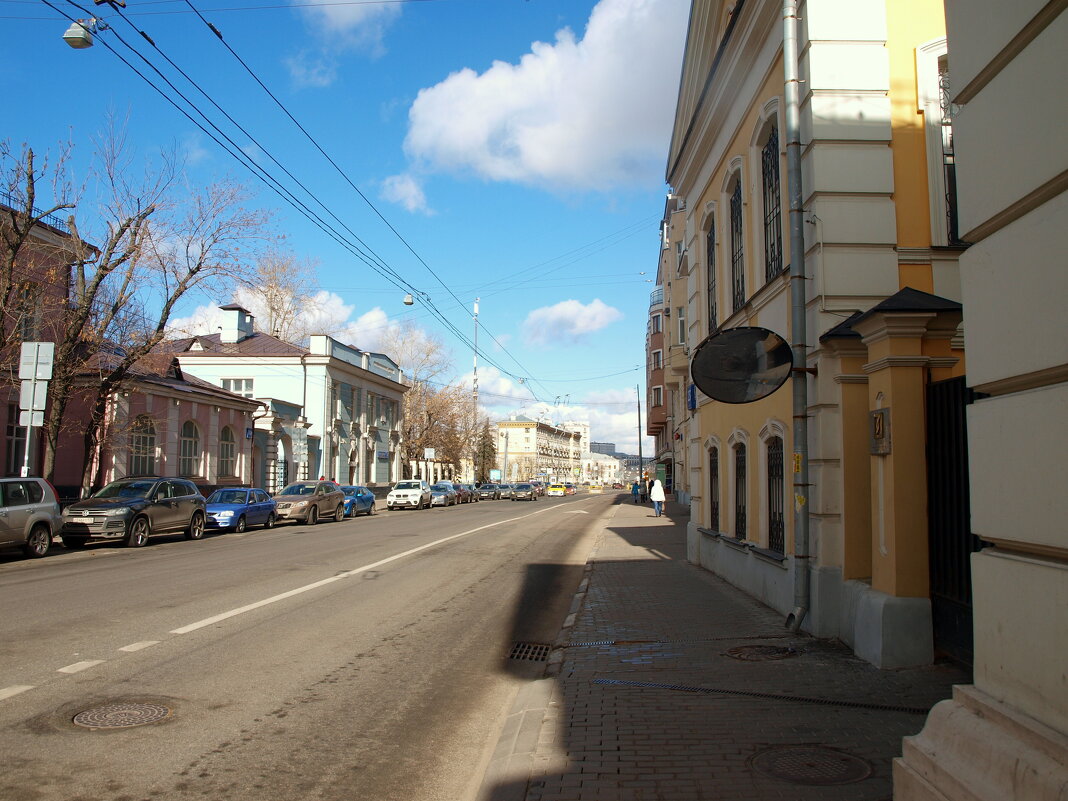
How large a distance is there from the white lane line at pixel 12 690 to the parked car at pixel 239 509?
1973 cm

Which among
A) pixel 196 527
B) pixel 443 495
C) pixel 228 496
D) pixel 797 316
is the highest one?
pixel 797 316

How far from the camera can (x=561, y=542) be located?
22.1 metres

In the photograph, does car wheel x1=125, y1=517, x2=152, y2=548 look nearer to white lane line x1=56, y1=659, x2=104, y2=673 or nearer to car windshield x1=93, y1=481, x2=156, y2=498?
car windshield x1=93, y1=481, x2=156, y2=498

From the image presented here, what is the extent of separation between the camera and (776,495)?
10.1 metres

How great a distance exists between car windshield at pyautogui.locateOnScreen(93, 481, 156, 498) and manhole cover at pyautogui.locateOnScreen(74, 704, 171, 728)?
15897mm

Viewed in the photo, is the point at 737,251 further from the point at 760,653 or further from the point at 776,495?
the point at 760,653

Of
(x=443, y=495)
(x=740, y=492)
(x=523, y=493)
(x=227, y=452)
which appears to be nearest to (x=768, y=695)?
(x=740, y=492)

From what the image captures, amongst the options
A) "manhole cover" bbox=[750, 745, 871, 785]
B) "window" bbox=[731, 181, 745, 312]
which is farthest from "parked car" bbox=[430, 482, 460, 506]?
"manhole cover" bbox=[750, 745, 871, 785]

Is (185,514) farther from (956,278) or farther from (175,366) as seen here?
(956,278)

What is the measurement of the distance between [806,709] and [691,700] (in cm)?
81

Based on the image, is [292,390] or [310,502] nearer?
[310,502]

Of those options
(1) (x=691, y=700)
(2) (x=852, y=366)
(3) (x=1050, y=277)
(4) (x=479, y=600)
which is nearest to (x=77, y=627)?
(4) (x=479, y=600)

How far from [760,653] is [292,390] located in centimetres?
4141

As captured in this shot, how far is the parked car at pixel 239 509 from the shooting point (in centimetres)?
→ 2508
